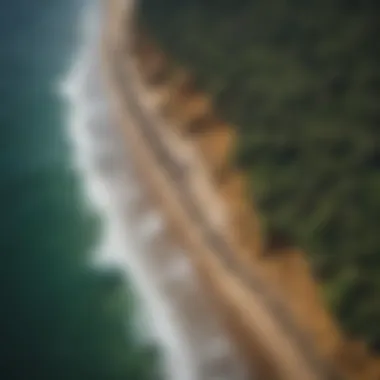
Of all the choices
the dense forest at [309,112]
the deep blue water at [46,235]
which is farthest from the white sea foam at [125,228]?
the dense forest at [309,112]

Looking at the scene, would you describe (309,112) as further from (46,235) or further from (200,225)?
(46,235)

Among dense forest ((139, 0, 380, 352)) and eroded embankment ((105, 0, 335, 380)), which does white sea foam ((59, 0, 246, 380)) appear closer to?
eroded embankment ((105, 0, 335, 380))

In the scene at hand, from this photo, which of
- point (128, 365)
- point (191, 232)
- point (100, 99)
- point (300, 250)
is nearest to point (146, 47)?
point (100, 99)

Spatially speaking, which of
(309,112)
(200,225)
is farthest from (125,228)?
(309,112)

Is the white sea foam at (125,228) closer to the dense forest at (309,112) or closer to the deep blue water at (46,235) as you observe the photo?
the deep blue water at (46,235)

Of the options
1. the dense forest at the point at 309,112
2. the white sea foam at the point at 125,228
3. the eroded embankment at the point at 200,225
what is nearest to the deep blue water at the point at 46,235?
the white sea foam at the point at 125,228

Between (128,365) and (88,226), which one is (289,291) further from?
(88,226)
